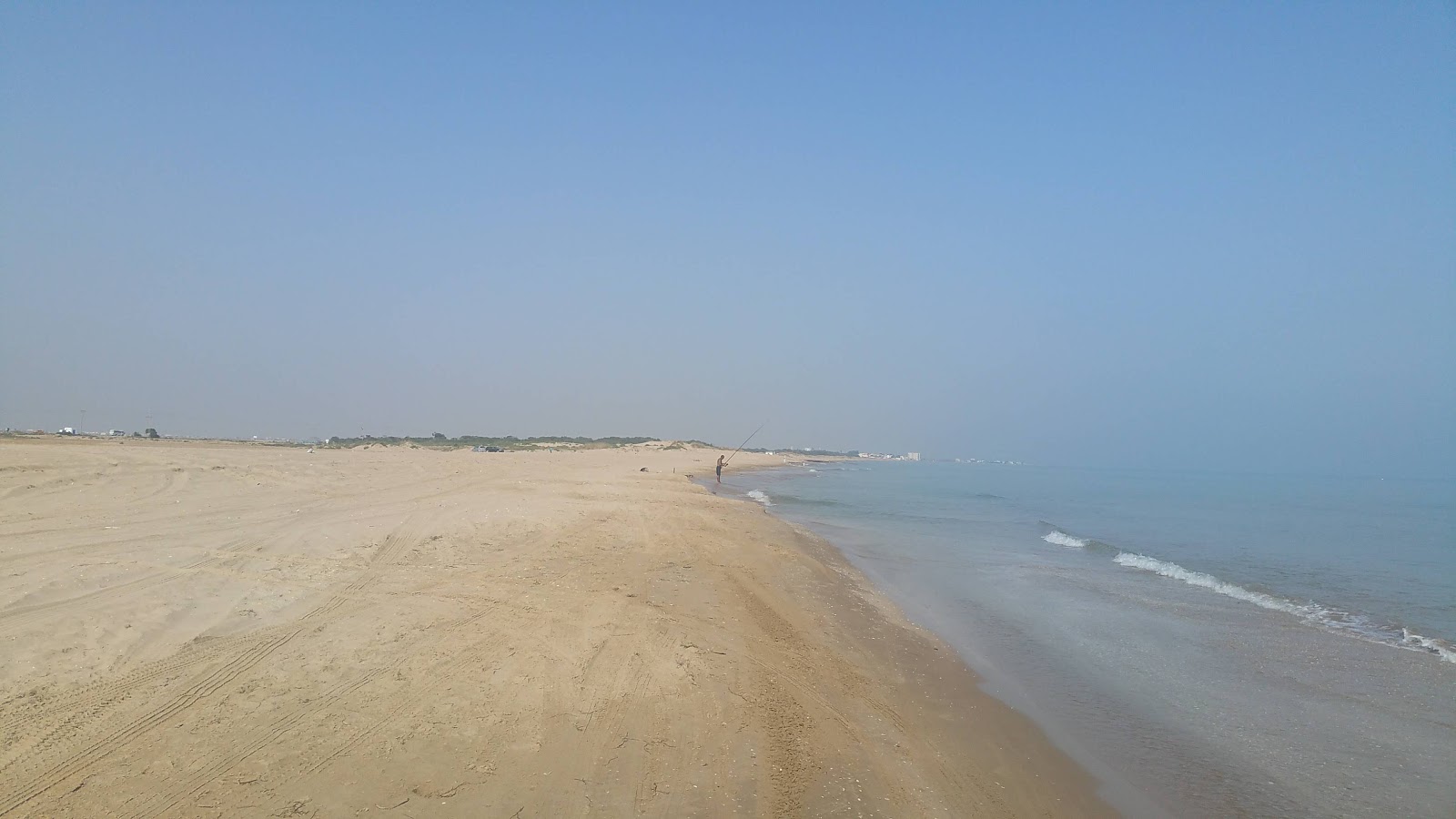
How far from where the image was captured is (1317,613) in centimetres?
1241

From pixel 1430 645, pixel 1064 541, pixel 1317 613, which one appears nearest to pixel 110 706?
pixel 1430 645

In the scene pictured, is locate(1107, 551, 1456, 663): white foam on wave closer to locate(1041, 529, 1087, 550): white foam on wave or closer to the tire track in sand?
locate(1041, 529, 1087, 550): white foam on wave

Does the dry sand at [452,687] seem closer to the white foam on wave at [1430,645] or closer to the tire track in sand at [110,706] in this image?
the tire track in sand at [110,706]

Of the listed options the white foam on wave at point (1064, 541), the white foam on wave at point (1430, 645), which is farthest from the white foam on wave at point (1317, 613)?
the white foam on wave at point (1064, 541)

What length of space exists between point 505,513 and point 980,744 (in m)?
10.6

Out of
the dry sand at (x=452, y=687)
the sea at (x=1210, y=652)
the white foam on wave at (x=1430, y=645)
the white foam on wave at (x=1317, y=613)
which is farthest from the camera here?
the white foam on wave at (x=1317, y=613)

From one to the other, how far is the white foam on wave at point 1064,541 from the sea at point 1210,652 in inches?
3.4

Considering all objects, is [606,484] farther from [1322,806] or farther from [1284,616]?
[1322,806]

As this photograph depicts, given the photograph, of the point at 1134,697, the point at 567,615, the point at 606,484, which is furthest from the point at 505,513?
the point at 1134,697

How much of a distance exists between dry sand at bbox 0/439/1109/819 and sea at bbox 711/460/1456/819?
2.94ft

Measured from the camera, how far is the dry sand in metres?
4.12

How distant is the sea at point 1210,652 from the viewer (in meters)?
5.82

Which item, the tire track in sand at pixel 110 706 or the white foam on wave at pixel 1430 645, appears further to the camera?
the white foam on wave at pixel 1430 645

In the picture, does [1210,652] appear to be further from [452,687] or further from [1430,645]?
[452,687]
